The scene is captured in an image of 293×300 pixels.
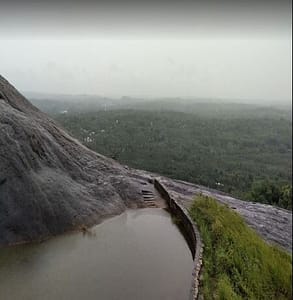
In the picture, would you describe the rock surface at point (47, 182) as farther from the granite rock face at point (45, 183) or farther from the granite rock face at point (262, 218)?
the granite rock face at point (262, 218)

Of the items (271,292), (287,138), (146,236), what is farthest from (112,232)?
(287,138)

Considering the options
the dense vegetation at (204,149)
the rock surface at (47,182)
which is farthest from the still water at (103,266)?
the dense vegetation at (204,149)

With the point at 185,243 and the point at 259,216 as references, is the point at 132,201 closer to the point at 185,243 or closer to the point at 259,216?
the point at 185,243

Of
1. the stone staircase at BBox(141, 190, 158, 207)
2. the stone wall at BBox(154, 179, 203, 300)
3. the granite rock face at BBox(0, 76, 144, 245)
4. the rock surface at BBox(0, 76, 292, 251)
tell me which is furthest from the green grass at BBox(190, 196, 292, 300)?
the granite rock face at BBox(0, 76, 144, 245)

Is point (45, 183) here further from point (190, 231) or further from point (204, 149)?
point (204, 149)

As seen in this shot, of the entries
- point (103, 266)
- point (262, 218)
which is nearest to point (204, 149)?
point (262, 218)
